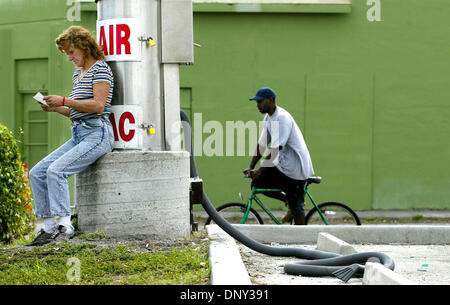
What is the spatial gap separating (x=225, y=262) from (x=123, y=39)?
8.53 feet

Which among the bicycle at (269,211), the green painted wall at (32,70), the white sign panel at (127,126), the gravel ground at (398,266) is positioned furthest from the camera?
the green painted wall at (32,70)

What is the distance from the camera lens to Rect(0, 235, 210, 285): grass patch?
5055 millimetres

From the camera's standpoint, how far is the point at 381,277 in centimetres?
463

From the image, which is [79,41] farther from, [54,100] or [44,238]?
[44,238]

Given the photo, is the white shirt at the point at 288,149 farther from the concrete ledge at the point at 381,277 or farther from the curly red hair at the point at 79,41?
the concrete ledge at the point at 381,277

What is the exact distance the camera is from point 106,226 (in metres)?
6.50

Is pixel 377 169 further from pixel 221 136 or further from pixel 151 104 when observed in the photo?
pixel 151 104

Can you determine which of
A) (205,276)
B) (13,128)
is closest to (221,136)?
(13,128)

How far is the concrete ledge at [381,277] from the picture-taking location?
4.33 m

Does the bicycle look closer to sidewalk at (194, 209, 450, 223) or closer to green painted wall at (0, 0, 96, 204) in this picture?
sidewalk at (194, 209, 450, 223)

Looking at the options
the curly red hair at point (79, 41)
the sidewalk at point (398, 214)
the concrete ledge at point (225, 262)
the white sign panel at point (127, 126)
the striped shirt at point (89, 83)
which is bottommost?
the sidewalk at point (398, 214)

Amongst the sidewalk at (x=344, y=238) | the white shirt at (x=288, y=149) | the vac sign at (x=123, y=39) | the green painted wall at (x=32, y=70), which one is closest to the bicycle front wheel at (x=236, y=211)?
the white shirt at (x=288, y=149)

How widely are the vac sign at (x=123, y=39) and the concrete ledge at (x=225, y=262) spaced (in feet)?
5.76

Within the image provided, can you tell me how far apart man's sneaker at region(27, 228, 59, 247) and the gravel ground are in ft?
5.16
